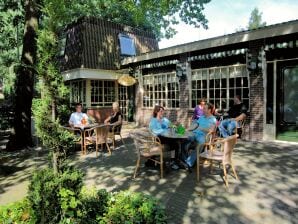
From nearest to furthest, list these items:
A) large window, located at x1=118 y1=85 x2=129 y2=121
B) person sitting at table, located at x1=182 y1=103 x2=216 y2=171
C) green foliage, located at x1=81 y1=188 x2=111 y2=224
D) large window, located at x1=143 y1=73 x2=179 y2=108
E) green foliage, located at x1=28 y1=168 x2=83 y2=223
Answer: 1. green foliage, located at x1=28 y1=168 x2=83 y2=223
2. green foliage, located at x1=81 y1=188 x2=111 y2=224
3. person sitting at table, located at x1=182 y1=103 x2=216 y2=171
4. large window, located at x1=143 y1=73 x2=179 y2=108
5. large window, located at x1=118 y1=85 x2=129 y2=121

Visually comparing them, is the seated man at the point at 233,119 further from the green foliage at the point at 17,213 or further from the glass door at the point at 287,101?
the green foliage at the point at 17,213

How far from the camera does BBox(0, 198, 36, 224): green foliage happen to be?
3.58 m

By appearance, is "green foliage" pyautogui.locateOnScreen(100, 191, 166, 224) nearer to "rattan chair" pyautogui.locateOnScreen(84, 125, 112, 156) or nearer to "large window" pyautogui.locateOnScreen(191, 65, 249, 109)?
"rattan chair" pyautogui.locateOnScreen(84, 125, 112, 156)

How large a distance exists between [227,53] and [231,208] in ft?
23.3

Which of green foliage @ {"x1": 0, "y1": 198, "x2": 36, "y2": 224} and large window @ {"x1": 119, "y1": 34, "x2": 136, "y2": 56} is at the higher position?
large window @ {"x1": 119, "y1": 34, "x2": 136, "y2": 56}

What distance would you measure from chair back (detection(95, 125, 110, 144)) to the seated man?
3466 mm

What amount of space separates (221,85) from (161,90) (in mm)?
3447

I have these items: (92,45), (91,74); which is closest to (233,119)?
(91,74)

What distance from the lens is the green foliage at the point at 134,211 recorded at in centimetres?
347

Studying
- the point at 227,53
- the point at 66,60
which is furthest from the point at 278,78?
the point at 66,60

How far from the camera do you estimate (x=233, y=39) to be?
381 inches

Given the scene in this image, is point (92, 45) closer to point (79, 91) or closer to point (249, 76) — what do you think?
point (79, 91)

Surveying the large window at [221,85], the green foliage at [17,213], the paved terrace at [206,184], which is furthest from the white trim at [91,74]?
the green foliage at [17,213]

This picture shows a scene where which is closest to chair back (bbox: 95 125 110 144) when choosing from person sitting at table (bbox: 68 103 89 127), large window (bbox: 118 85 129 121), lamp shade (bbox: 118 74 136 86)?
person sitting at table (bbox: 68 103 89 127)
